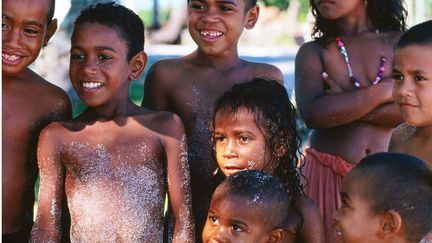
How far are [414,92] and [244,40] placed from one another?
537 inches

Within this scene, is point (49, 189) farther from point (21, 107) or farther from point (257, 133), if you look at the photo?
point (257, 133)

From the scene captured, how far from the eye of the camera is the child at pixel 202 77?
4148 millimetres

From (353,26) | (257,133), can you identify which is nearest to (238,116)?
(257,133)

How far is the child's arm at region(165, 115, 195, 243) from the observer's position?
12.6 feet

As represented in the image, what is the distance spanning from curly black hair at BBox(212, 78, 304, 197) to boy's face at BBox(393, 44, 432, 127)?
1.52ft

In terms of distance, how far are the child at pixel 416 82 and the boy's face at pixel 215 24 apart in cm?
76

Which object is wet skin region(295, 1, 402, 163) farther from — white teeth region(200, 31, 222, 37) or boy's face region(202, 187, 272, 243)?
boy's face region(202, 187, 272, 243)

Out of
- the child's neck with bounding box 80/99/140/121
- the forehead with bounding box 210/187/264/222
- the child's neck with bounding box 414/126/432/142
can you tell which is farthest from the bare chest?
the forehead with bounding box 210/187/264/222

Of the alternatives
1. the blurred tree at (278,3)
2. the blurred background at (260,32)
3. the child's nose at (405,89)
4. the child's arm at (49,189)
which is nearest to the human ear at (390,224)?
the child's nose at (405,89)

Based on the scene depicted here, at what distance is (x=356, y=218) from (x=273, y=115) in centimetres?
78

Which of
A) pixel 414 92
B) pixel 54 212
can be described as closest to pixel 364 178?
pixel 414 92

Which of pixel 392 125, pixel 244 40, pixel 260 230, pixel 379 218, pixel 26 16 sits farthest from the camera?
pixel 244 40

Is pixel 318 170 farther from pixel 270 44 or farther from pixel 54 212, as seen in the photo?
pixel 270 44

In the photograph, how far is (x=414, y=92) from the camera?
12.6 feet
